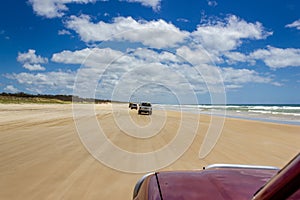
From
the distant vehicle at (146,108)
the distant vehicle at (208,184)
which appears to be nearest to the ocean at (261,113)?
the distant vehicle at (146,108)

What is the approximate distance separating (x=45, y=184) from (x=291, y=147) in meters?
8.47

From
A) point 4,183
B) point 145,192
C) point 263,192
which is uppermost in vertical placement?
point 263,192

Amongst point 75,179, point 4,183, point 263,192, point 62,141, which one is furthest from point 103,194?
point 62,141

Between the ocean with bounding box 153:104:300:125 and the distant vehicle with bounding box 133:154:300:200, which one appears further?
the ocean with bounding box 153:104:300:125

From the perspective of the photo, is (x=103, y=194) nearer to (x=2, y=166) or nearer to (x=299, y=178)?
(x=2, y=166)

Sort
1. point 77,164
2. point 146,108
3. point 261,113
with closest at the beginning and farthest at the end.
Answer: point 77,164 < point 146,108 < point 261,113

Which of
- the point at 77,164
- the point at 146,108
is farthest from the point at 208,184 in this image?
the point at 146,108

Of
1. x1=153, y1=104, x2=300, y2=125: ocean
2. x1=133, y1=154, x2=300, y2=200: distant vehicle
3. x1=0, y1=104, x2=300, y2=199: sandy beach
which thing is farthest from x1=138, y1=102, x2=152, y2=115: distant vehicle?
x1=133, y1=154, x2=300, y2=200: distant vehicle

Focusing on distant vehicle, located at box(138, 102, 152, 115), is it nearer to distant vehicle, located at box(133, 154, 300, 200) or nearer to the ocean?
the ocean

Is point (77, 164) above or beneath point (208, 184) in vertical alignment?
beneath

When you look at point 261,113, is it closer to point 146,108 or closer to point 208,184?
point 146,108

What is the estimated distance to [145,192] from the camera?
6.30 ft

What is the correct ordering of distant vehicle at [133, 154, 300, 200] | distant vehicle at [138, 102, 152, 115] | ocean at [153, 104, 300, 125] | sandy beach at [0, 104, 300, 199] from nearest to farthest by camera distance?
distant vehicle at [133, 154, 300, 200] → sandy beach at [0, 104, 300, 199] → ocean at [153, 104, 300, 125] → distant vehicle at [138, 102, 152, 115]

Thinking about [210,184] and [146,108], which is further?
[146,108]
